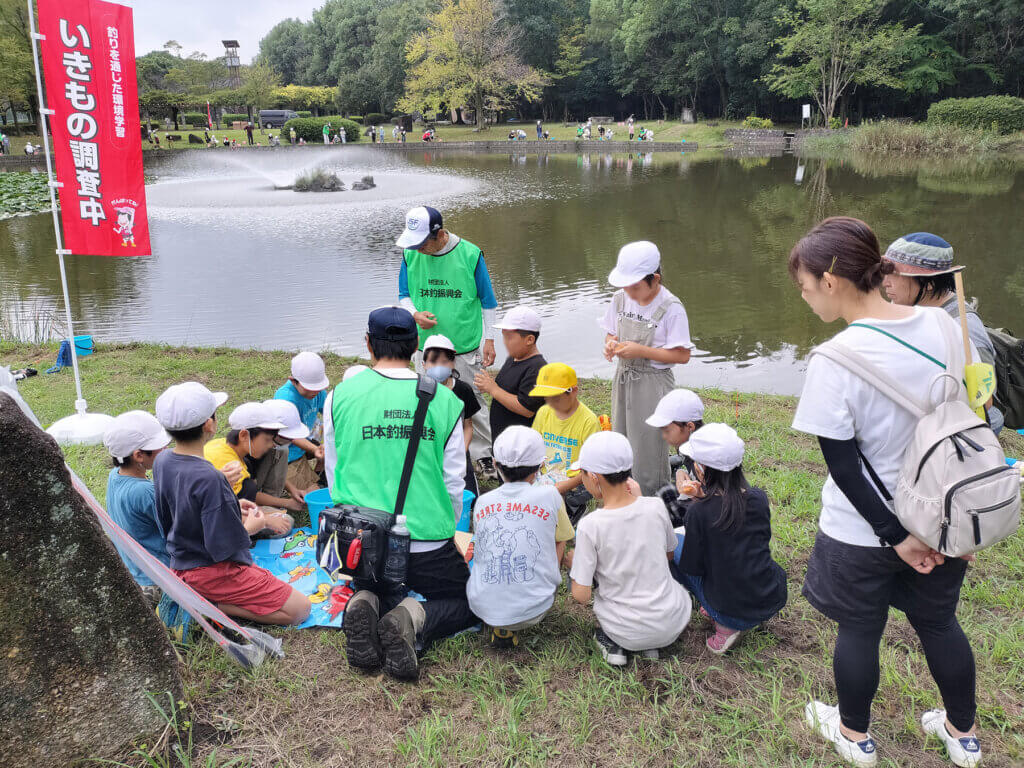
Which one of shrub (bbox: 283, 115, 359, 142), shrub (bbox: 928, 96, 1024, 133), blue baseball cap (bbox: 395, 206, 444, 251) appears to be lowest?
blue baseball cap (bbox: 395, 206, 444, 251)

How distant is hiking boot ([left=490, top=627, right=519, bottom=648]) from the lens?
269 centimetres

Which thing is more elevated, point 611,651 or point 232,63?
point 232,63

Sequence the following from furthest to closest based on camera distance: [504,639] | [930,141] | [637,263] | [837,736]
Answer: [930,141] → [637,263] → [504,639] → [837,736]

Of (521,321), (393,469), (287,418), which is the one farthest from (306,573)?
(521,321)

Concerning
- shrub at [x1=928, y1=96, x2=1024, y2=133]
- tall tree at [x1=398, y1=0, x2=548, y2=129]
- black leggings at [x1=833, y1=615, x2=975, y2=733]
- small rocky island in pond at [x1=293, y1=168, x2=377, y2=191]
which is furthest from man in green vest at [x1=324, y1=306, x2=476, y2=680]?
tall tree at [x1=398, y1=0, x2=548, y2=129]

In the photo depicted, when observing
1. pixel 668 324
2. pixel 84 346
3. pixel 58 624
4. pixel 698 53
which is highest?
pixel 698 53

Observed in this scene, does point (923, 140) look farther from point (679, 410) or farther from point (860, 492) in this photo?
point (860, 492)

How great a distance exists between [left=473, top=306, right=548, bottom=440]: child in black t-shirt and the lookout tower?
6728cm

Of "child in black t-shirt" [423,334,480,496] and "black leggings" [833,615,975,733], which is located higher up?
"child in black t-shirt" [423,334,480,496]

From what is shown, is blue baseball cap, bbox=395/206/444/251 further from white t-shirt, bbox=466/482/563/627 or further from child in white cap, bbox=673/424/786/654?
child in white cap, bbox=673/424/786/654

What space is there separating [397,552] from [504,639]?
0.60 meters

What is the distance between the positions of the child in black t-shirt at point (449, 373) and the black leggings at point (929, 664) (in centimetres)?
209

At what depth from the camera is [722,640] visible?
2637mm

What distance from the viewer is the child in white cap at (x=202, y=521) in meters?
2.60
